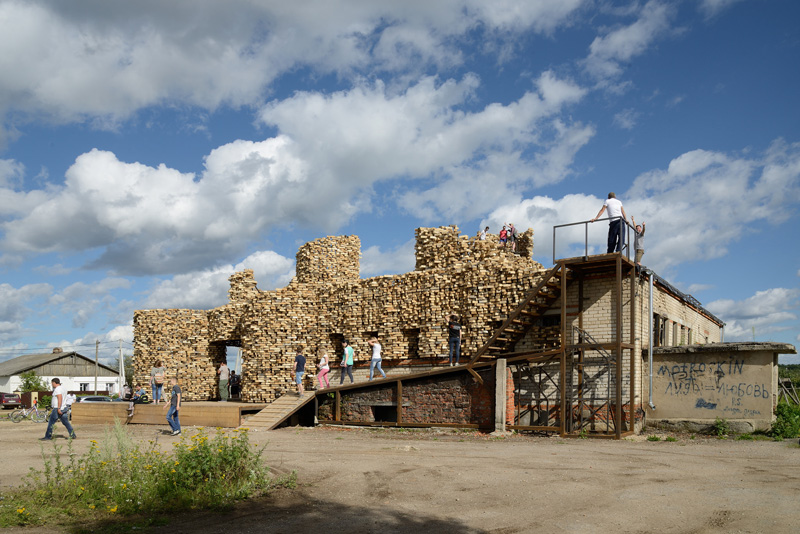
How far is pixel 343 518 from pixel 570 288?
12189 mm

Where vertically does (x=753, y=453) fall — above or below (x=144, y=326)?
below

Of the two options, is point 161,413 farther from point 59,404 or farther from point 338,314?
point 338,314

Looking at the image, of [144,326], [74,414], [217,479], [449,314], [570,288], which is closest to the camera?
[217,479]

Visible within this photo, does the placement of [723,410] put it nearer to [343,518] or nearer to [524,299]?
[524,299]

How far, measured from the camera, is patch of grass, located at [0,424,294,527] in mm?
8477

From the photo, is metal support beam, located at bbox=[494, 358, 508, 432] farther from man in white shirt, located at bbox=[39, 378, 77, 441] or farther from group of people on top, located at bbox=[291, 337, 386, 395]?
man in white shirt, located at bbox=[39, 378, 77, 441]

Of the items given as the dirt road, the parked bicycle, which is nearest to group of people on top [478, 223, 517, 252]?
the dirt road

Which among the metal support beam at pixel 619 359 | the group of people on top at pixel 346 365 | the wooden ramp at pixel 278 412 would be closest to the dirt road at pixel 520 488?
the metal support beam at pixel 619 359

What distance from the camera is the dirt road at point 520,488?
7.80 meters

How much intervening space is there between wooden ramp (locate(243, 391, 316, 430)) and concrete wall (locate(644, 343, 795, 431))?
1062 centimetres

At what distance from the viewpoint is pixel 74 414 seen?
2345cm

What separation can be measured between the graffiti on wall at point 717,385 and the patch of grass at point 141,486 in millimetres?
12649

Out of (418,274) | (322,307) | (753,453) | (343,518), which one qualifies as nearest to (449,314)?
(418,274)

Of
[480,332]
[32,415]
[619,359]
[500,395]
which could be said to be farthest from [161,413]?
[619,359]
